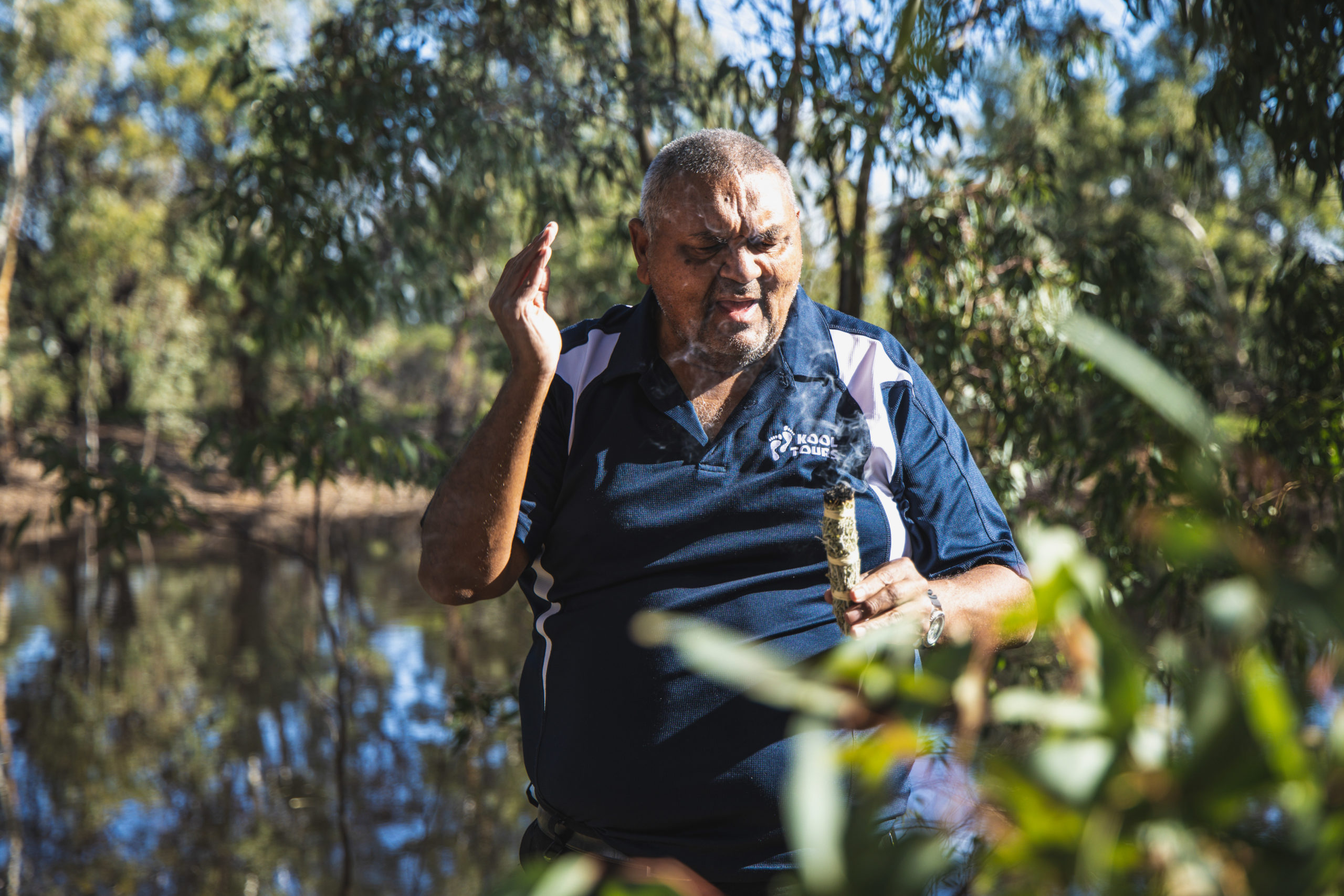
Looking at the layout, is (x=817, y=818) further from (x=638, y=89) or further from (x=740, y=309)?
(x=638, y=89)

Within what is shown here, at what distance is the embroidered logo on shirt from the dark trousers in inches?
24.5

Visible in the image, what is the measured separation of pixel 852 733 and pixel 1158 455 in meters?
2.73

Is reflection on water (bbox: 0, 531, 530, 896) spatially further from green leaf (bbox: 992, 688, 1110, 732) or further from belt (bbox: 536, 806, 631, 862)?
green leaf (bbox: 992, 688, 1110, 732)

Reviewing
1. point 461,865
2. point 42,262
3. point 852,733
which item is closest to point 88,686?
point 461,865

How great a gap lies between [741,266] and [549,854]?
37.8 inches

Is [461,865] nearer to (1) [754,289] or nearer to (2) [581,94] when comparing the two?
(2) [581,94]

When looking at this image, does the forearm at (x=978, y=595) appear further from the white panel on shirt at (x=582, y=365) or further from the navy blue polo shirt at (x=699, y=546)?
the white panel on shirt at (x=582, y=365)

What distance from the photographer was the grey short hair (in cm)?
168

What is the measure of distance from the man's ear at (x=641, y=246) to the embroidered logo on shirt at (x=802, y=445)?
36cm

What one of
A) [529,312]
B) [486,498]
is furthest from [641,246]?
[486,498]

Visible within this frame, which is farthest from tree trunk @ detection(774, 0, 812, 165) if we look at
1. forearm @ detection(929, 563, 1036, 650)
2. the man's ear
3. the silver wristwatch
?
the silver wristwatch

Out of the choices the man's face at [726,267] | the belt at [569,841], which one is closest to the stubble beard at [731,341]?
the man's face at [726,267]

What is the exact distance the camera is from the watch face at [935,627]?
4.61 feet

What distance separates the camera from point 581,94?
4.88 meters
